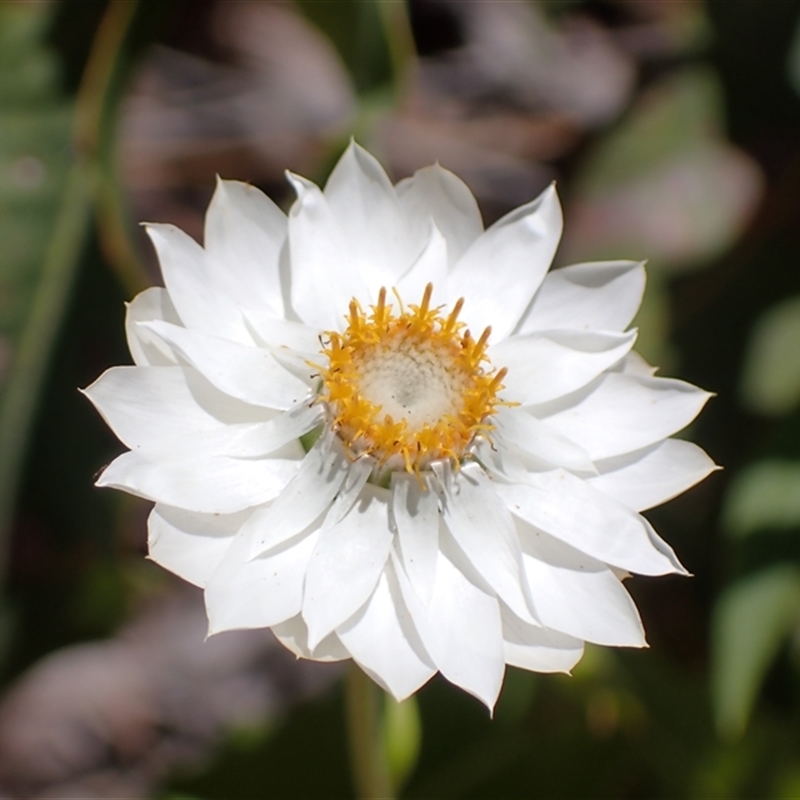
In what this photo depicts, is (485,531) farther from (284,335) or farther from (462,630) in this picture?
(284,335)

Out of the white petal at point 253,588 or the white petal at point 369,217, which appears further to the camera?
the white petal at point 369,217

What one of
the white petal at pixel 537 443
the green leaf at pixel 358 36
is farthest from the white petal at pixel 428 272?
the green leaf at pixel 358 36

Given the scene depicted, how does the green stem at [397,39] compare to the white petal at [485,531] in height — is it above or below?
above

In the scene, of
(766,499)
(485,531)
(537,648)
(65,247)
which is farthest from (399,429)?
(65,247)

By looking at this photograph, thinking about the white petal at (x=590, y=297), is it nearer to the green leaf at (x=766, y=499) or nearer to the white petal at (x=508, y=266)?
the white petal at (x=508, y=266)

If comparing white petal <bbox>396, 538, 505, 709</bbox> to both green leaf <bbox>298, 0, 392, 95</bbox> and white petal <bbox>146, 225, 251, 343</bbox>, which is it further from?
green leaf <bbox>298, 0, 392, 95</bbox>
